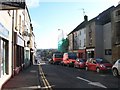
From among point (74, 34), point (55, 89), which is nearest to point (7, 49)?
point (55, 89)

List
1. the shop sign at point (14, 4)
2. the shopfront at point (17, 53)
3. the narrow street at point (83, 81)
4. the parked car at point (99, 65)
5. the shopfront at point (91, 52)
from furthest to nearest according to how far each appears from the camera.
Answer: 1. the shopfront at point (91, 52)
2. the parked car at point (99, 65)
3. the shopfront at point (17, 53)
4. the narrow street at point (83, 81)
5. the shop sign at point (14, 4)

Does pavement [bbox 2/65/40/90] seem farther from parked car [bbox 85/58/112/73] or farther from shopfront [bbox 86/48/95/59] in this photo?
shopfront [bbox 86/48/95/59]

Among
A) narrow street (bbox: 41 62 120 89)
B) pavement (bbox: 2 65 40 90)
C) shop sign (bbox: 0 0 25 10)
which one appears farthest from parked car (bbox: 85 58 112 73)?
shop sign (bbox: 0 0 25 10)

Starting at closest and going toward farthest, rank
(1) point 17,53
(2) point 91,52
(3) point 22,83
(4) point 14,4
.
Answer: (4) point 14,4
(3) point 22,83
(1) point 17,53
(2) point 91,52

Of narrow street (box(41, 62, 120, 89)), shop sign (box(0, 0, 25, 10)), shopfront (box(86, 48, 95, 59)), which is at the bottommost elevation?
narrow street (box(41, 62, 120, 89))

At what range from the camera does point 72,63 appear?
48.8 m

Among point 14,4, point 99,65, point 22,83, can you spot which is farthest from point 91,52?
point 14,4

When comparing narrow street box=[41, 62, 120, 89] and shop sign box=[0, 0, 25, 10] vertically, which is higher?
shop sign box=[0, 0, 25, 10]

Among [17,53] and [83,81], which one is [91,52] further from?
[83,81]

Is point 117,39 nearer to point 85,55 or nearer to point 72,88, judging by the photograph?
point 85,55

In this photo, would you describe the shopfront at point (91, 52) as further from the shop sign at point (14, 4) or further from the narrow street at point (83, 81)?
the shop sign at point (14, 4)

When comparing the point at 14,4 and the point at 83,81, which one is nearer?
the point at 14,4

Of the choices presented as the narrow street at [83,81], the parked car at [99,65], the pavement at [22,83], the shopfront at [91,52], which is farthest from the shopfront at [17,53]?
the shopfront at [91,52]

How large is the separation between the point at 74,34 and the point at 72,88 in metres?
60.9
